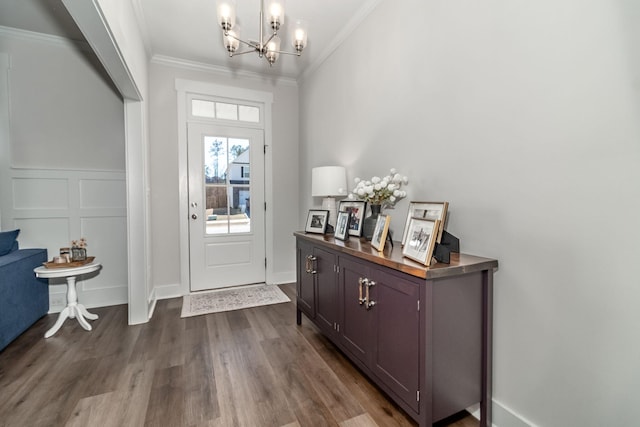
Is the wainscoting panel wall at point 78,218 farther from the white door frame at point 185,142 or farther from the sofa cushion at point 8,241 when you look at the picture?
the white door frame at point 185,142

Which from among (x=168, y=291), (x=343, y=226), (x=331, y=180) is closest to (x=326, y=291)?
(x=343, y=226)

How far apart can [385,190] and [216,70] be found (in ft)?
9.00

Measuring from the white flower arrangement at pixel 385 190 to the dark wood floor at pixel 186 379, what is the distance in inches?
45.6

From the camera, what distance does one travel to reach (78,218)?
296 centimetres

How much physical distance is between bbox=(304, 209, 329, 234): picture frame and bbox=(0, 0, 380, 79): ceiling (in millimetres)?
1672

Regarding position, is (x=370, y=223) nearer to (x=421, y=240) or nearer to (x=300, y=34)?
(x=421, y=240)

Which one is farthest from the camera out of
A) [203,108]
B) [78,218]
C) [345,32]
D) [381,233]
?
[203,108]

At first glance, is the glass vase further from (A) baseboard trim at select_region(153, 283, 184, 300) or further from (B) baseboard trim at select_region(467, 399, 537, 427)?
(A) baseboard trim at select_region(153, 283, 184, 300)

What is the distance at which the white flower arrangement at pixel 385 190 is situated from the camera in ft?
6.50

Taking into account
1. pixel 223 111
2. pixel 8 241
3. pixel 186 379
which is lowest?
pixel 186 379

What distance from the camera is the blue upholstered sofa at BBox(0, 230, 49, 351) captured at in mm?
2182

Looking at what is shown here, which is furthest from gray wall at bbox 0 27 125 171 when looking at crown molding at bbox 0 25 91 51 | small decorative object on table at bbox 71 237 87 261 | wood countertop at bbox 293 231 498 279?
wood countertop at bbox 293 231 498 279

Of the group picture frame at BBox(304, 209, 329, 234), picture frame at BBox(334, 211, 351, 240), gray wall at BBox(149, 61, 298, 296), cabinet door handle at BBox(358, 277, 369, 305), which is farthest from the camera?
gray wall at BBox(149, 61, 298, 296)

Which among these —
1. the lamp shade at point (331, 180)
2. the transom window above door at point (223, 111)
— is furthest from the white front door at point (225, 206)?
the lamp shade at point (331, 180)
